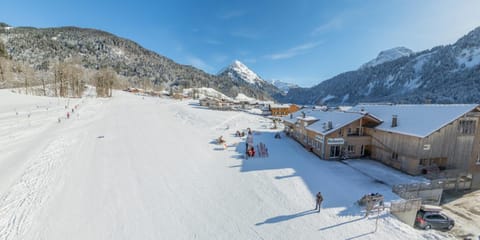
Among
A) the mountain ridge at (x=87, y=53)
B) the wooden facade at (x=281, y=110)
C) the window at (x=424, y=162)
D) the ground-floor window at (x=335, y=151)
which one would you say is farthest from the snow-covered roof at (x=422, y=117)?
the mountain ridge at (x=87, y=53)

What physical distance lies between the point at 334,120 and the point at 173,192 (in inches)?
751

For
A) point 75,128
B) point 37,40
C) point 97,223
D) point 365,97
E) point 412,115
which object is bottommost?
point 97,223

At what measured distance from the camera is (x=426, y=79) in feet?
410

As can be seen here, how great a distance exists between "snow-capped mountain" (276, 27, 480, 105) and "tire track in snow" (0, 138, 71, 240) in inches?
4715

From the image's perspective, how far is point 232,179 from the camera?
1531cm

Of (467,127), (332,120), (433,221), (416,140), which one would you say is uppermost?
(467,127)

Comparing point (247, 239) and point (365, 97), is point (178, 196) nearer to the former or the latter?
point (247, 239)

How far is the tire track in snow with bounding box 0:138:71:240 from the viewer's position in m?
9.37

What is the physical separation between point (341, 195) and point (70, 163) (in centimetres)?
2186

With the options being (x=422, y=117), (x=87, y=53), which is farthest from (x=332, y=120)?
(x=87, y=53)

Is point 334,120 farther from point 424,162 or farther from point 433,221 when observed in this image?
point 433,221

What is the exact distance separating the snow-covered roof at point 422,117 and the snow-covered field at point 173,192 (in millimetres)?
4561

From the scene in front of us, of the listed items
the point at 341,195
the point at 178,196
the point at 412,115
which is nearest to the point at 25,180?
the point at 178,196

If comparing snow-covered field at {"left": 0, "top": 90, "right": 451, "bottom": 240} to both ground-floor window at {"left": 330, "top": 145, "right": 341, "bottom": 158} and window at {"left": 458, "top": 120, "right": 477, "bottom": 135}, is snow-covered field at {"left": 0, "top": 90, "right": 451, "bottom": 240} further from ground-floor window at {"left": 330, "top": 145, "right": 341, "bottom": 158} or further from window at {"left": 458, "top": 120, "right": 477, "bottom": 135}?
window at {"left": 458, "top": 120, "right": 477, "bottom": 135}
